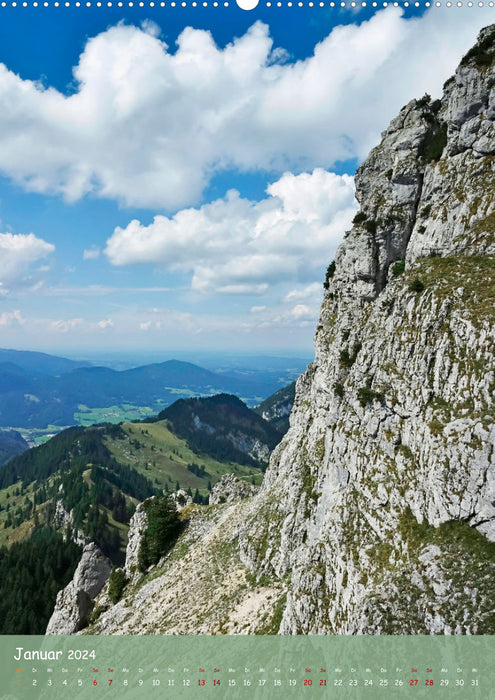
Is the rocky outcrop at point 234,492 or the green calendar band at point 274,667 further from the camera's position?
the rocky outcrop at point 234,492

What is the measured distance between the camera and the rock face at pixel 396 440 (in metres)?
27.9

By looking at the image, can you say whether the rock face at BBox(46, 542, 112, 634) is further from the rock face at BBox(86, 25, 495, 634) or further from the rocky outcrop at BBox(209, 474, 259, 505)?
the rocky outcrop at BBox(209, 474, 259, 505)

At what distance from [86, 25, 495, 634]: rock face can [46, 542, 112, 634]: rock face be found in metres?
19.1

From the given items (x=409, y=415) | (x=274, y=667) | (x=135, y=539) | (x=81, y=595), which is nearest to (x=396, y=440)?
(x=409, y=415)

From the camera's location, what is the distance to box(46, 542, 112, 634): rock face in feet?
258

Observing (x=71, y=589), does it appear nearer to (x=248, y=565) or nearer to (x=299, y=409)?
(x=248, y=565)

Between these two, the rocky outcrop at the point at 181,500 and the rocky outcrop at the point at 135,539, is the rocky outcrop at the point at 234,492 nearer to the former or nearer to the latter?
the rocky outcrop at the point at 181,500

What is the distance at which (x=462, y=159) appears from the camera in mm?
47188

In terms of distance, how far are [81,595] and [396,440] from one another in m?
86.0

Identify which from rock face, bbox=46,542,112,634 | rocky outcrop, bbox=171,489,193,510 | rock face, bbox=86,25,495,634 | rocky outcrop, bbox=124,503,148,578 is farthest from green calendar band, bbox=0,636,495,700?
rocky outcrop, bbox=171,489,193,510

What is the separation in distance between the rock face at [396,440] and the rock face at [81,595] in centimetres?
1913

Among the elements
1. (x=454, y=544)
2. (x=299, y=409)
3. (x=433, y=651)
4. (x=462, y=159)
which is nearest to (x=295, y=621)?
(x=433, y=651)

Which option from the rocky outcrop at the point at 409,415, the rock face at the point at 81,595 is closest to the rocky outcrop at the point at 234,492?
the rock face at the point at 81,595

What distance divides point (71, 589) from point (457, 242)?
106m
